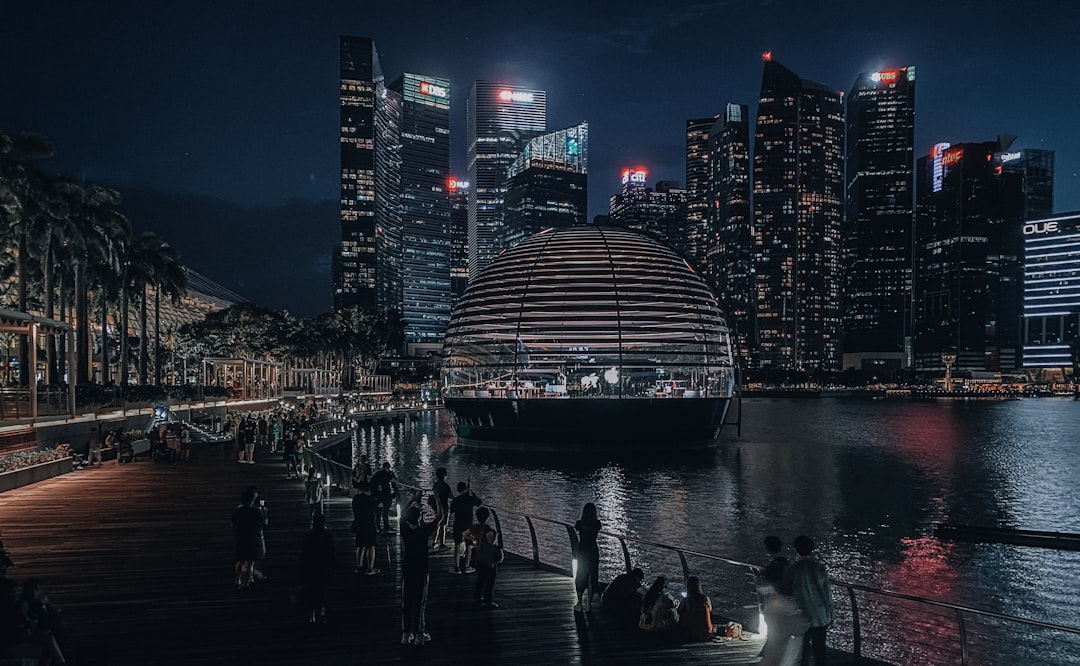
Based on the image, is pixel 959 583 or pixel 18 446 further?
pixel 18 446

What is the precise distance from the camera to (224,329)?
115 metres

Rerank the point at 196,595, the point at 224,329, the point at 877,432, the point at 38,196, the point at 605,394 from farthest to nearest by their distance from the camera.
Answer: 1. the point at 224,329
2. the point at 877,432
3. the point at 605,394
4. the point at 38,196
5. the point at 196,595

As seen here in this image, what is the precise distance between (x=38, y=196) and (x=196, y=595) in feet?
139

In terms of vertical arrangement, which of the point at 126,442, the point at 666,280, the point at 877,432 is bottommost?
the point at 877,432

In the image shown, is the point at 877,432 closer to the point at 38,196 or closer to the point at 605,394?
the point at 605,394

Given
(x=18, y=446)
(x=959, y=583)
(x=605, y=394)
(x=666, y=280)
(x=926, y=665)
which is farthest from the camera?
(x=666, y=280)

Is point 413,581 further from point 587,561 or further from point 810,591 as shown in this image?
point 810,591

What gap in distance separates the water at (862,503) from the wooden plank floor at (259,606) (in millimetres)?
8576

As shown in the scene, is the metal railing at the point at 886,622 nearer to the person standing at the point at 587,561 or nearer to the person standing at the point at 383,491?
the person standing at the point at 587,561

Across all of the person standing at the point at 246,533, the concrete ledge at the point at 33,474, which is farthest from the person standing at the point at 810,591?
the concrete ledge at the point at 33,474

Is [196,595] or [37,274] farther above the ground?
[37,274]

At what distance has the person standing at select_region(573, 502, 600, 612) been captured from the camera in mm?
12367

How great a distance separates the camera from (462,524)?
14922mm

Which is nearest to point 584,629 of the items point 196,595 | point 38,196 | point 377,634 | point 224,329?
point 377,634
